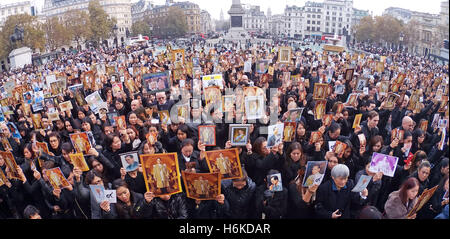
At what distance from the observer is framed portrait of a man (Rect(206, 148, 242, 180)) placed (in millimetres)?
3945

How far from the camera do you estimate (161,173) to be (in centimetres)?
374

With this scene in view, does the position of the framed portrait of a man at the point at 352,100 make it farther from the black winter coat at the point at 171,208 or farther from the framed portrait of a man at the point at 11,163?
the framed portrait of a man at the point at 11,163

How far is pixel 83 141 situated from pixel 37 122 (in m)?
2.09

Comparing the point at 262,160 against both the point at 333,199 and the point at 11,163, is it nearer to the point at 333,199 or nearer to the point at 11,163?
the point at 333,199

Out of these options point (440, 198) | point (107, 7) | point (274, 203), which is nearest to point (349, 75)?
point (440, 198)

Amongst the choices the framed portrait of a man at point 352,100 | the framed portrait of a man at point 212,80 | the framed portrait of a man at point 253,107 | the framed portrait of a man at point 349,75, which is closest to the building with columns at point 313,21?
the framed portrait of a man at point 349,75

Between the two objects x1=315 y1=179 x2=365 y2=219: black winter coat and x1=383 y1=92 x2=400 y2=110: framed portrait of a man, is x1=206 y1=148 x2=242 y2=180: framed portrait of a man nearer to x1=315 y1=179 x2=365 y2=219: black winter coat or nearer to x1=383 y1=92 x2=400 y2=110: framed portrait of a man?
x1=315 y1=179 x2=365 y2=219: black winter coat

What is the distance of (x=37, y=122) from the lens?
648 cm

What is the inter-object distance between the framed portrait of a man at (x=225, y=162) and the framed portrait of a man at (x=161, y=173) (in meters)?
0.44

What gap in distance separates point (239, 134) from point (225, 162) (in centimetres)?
85

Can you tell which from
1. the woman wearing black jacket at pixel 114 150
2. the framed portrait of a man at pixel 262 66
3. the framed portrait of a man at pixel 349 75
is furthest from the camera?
the framed portrait of a man at pixel 262 66

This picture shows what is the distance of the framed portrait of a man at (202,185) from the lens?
3636 millimetres

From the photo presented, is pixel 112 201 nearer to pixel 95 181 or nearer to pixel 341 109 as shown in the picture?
pixel 95 181

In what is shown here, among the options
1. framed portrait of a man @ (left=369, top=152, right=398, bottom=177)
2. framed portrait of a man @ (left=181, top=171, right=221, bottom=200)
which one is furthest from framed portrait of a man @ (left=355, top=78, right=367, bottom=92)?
framed portrait of a man @ (left=181, top=171, right=221, bottom=200)
